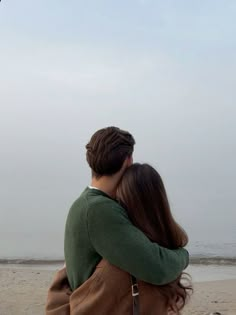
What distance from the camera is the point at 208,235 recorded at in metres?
17.4

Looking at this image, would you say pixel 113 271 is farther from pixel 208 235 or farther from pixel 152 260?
pixel 208 235

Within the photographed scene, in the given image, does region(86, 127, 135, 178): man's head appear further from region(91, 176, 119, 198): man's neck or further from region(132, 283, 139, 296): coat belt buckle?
region(132, 283, 139, 296): coat belt buckle

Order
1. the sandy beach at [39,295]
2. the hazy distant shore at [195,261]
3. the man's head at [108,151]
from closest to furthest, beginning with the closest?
the man's head at [108,151] < the sandy beach at [39,295] < the hazy distant shore at [195,261]

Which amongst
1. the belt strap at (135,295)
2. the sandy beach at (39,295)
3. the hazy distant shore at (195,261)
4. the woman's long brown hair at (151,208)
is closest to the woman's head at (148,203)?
the woman's long brown hair at (151,208)

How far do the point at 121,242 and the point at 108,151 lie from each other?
339 mm

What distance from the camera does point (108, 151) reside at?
2002 mm

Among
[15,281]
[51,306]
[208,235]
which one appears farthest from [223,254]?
[51,306]

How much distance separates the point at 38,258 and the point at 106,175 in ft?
41.6

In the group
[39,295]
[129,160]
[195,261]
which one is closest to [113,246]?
[129,160]

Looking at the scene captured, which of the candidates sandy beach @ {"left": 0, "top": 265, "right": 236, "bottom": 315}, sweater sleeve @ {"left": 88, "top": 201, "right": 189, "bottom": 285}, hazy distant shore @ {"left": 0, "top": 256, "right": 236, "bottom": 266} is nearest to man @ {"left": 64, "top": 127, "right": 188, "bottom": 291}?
sweater sleeve @ {"left": 88, "top": 201, "right": 189, "bottom": 285}

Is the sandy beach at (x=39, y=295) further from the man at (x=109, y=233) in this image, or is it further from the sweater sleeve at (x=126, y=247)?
the sweater sleeve at (x=126, y=247)

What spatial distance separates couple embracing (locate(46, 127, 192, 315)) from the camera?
1.91 metres

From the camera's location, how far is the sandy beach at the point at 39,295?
6.99m

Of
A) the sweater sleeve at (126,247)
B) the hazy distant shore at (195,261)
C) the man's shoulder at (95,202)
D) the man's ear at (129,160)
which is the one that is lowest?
the hazy distant shore at (195,261)
